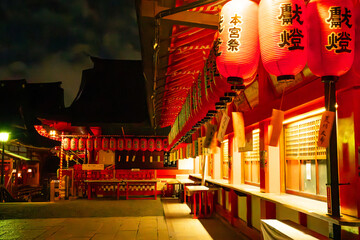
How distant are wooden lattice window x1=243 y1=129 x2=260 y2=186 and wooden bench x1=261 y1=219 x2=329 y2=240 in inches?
162

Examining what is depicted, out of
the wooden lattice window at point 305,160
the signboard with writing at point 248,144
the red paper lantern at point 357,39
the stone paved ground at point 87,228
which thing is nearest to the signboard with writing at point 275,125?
the red paper lantern at point 357,39

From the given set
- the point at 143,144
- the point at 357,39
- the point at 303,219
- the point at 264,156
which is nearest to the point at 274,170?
the point at 264,156

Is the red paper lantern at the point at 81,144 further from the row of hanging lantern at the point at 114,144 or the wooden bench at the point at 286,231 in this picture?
the wooden bench at the point at 286,231

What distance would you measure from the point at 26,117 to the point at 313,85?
1581 inches

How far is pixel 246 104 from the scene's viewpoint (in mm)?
9523

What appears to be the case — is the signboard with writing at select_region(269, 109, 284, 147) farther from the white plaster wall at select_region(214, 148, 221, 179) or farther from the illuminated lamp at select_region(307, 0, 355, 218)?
the white plaster wall at select_region(214, 148, 221, 179)

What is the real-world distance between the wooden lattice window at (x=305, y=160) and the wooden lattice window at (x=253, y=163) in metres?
2.24

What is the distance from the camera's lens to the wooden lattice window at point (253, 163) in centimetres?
1000

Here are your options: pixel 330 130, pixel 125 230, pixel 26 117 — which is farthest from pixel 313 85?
pixel 26 117

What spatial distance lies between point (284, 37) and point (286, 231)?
3.05 meters

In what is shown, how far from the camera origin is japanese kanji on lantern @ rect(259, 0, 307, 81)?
12.4 ft

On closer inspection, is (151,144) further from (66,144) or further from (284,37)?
(284,37)

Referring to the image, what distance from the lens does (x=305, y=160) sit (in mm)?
6926

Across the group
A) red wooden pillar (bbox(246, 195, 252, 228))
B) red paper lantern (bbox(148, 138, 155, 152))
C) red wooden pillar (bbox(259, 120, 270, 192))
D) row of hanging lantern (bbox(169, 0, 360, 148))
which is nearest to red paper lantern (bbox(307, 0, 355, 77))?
row of hanging lantern (bbox(169, 0, 360, 148))
